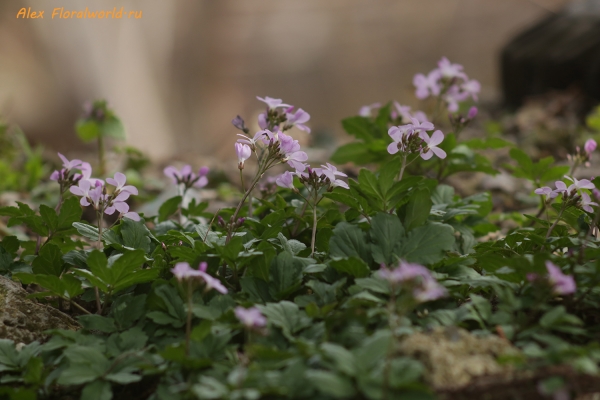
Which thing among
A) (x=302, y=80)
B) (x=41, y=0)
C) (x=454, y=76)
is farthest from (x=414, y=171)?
(x=302, y=80)

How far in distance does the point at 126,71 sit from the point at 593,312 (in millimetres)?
7297

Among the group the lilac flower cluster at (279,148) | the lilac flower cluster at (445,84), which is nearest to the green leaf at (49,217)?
the lilac flower cluster at (279,148)

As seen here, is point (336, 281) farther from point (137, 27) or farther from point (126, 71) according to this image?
point (137, 27)

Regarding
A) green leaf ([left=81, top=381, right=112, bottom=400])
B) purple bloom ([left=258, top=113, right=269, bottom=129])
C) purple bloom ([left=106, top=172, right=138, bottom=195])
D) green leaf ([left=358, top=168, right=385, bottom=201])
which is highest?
purple bloom ([left=258, top=113, right=269, bottom=129])

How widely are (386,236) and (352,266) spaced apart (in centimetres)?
15

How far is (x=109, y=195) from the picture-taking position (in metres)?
1.59

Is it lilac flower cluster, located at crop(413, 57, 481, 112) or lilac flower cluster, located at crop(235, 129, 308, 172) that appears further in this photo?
lilac flower cluster, located at crop(413, 57, 481, 112)

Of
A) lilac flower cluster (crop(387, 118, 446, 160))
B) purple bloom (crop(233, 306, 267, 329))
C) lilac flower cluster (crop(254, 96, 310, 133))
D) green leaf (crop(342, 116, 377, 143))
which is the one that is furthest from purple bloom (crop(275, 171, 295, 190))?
green leaf (crop(342, 116, 377, 143))

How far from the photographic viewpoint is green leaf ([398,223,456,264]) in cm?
142

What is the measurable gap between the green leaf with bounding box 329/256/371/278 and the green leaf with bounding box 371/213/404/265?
6 centimetres

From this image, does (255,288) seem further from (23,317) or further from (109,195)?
(23,317)

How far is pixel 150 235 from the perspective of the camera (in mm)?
1662

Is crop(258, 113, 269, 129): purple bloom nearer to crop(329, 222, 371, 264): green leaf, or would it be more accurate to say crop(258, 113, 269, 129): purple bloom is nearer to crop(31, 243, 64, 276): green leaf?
crop(329, 222, 371, 264): green leaf

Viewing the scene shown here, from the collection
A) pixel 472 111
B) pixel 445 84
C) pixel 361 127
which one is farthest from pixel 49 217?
pixel 445 84
